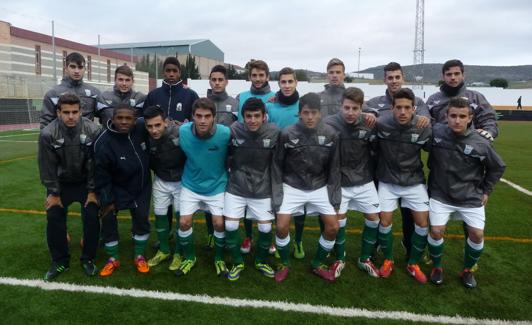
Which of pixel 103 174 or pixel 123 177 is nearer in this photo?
pixel 103 174

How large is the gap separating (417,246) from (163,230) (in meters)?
2.64

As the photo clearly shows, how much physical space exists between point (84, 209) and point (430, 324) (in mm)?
3264

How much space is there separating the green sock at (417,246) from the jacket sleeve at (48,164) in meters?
3.52

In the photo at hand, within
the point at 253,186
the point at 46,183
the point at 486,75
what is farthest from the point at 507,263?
the point at 486,75

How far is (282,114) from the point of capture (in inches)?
167

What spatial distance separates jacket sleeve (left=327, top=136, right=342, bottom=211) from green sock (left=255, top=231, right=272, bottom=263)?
716 mm

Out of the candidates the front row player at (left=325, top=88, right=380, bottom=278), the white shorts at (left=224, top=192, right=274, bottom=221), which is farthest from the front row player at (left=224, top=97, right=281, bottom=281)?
the front row player at (left=325, top=88, right=380, bottom=278)

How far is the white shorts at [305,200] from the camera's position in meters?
3.68

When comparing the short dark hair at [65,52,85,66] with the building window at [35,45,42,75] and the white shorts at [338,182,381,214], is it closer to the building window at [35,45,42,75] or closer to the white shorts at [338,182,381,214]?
the white shorts at [338,182,381,214]

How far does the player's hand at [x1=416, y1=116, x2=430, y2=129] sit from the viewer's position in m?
3.62

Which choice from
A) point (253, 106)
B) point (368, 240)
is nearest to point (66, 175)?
point (253, 106)

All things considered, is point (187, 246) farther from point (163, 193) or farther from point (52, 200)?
point (52, 200)

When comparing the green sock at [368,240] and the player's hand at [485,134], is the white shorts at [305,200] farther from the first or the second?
the player's hand at [485,134]

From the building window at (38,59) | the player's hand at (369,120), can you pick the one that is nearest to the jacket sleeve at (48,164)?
the player's hand at (369,120)
